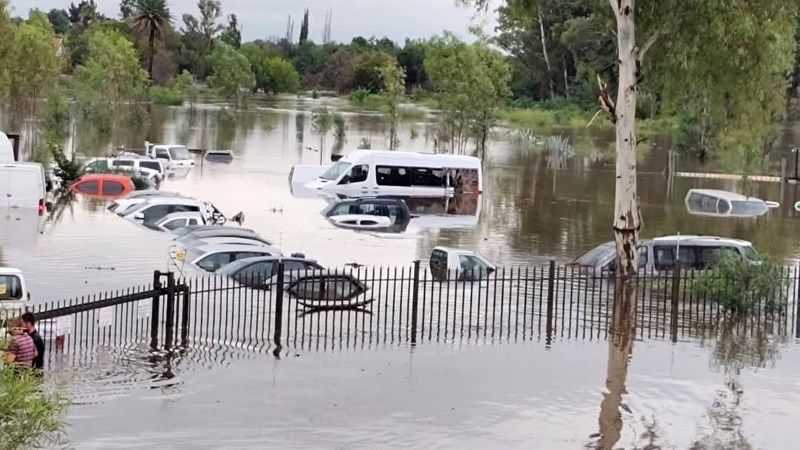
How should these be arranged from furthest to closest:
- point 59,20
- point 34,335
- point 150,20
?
point 59,20 → point 150,20 → point 34,335

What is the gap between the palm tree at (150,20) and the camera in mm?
128875

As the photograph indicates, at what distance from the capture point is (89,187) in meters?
42.9

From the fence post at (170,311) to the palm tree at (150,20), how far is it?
378 ft

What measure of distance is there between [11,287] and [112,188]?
78.5 ft

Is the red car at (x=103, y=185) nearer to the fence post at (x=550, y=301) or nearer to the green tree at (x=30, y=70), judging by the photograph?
the green tree at (x=30, y=70)

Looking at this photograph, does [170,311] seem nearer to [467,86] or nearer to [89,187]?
[89,187]

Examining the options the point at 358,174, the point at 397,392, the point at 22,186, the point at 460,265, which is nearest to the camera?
the point at 397,392

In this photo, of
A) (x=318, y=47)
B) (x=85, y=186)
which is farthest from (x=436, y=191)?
(x=318, y=47)

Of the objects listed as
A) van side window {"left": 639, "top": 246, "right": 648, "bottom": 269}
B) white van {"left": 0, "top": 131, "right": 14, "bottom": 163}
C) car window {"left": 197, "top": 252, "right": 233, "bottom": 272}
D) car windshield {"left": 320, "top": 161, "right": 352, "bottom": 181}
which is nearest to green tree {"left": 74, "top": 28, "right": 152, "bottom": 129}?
car windshield {"left": 320, "top": 161, "right": 352, "bottom": 181}

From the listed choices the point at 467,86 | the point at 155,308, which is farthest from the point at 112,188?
the point at 467,86

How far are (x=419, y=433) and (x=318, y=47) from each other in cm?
16881

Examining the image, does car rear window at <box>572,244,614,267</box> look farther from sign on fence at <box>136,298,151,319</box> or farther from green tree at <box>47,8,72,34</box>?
green tree at <box>47,8,72,34</box>

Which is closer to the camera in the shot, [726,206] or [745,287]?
[745,287]

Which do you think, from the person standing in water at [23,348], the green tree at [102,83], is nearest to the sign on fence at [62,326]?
the person standing in water at [23,348]
